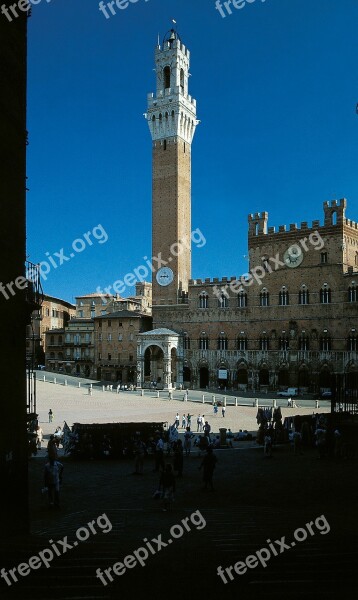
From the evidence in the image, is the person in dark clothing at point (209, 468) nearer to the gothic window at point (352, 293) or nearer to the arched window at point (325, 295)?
the gothic window at point (352, 293)

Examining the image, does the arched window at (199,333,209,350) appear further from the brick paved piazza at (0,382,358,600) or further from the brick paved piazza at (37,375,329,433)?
the brick paved piazza at (0,382,358,600)

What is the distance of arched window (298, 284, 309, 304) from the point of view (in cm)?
4809

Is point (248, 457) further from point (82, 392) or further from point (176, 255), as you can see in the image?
point (176, 255)

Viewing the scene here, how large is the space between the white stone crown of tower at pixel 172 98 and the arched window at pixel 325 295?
23351 mm

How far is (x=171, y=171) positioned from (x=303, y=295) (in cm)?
2004

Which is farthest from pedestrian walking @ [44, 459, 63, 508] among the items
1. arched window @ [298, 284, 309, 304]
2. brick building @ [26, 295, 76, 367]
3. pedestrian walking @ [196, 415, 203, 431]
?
brick building @ [26, 295, 76, 367]

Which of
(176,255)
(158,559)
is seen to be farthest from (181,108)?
(158,559)

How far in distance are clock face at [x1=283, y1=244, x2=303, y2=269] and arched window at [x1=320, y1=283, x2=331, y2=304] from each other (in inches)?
134

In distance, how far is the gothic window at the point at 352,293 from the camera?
148ft

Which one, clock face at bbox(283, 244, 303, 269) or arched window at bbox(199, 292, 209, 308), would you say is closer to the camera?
clock face at bbox(283, 244, 303, 269)

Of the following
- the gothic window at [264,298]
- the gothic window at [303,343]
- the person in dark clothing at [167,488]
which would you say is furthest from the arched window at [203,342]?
the person in dark clothing at [167,488]

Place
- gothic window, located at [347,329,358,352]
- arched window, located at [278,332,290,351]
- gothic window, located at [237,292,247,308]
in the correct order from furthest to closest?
gothic window, located at [237,292,247,308]
arched window, located at [278,332,290,351]
gothic window, located at [347,329,358,352]

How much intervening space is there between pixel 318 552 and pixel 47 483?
7.24m

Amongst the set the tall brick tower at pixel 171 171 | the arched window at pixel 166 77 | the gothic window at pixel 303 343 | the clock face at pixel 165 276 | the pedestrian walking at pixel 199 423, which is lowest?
the pedestrian walking at pixel 199 423
